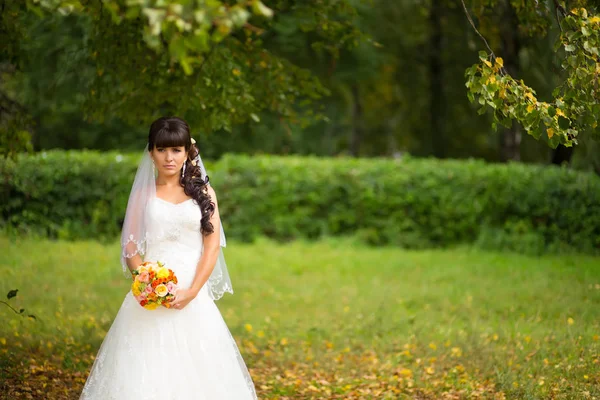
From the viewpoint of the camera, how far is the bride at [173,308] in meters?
4.51

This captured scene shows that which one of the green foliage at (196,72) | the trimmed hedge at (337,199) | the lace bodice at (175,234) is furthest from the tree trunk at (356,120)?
the lace bodice at (175,234)

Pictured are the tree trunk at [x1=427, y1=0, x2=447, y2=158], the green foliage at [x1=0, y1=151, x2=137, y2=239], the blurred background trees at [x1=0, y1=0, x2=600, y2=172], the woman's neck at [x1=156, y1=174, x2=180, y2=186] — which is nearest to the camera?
the woman's neck at [x1=156, y1=174, x2=180, y2=186]

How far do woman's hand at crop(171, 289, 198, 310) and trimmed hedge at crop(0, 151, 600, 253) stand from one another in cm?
868

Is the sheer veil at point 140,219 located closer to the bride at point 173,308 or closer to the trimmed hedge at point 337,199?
the bride at point 173,308

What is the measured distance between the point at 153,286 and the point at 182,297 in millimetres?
285

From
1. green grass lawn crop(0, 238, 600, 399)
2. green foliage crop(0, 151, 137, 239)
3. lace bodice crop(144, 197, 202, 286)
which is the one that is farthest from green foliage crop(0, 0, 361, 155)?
green foliage crop(0, 151, 137, 239)

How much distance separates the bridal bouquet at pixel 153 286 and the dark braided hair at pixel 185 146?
1.51 feet

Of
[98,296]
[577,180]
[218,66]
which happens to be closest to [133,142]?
[98,296]

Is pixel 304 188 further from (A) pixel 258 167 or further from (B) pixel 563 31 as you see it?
(B) pixel 563 31

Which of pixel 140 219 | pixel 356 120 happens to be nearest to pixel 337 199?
pixel 140 219

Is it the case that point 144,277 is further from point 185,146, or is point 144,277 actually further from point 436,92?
point 436,92

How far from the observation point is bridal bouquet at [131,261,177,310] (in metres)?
4.32

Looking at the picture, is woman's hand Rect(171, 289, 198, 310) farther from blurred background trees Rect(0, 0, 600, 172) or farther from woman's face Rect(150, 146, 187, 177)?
blurred background trees Rect(0, 0, 600, 172)

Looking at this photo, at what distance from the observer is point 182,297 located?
15.0 ft
